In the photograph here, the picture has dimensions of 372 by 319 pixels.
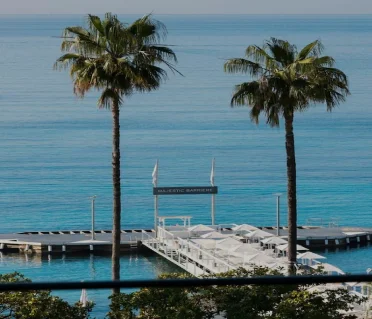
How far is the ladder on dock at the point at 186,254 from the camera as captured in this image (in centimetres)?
4884

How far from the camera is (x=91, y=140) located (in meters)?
112

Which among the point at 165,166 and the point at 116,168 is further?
the point at 165,166

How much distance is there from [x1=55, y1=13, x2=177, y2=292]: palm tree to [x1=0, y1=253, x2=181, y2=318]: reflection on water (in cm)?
2193

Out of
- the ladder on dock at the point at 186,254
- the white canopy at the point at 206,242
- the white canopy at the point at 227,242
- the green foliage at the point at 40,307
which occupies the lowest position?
the ladder on dock at the point at 186,254

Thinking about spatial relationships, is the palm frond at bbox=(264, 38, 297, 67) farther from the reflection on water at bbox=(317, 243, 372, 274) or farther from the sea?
the reflection on water at bbox=(317, 243, 372, 274)

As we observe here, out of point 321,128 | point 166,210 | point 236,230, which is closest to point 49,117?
point 321,128

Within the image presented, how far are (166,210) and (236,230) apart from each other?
24.3 metres

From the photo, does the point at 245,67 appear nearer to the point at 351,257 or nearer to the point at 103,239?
the point at 351,257

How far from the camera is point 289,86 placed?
3512 centimetres

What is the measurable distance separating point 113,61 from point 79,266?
1062 inches

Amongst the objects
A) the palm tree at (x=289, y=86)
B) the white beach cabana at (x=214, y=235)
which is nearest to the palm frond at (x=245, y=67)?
the palm tree at (x=289, y=86)

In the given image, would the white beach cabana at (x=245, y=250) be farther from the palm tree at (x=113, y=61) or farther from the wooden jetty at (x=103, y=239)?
the palm tree at (x=113, y=61)

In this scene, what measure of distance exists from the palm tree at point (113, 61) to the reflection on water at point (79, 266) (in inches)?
863

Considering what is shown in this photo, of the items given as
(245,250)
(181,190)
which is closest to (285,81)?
(245,250)
